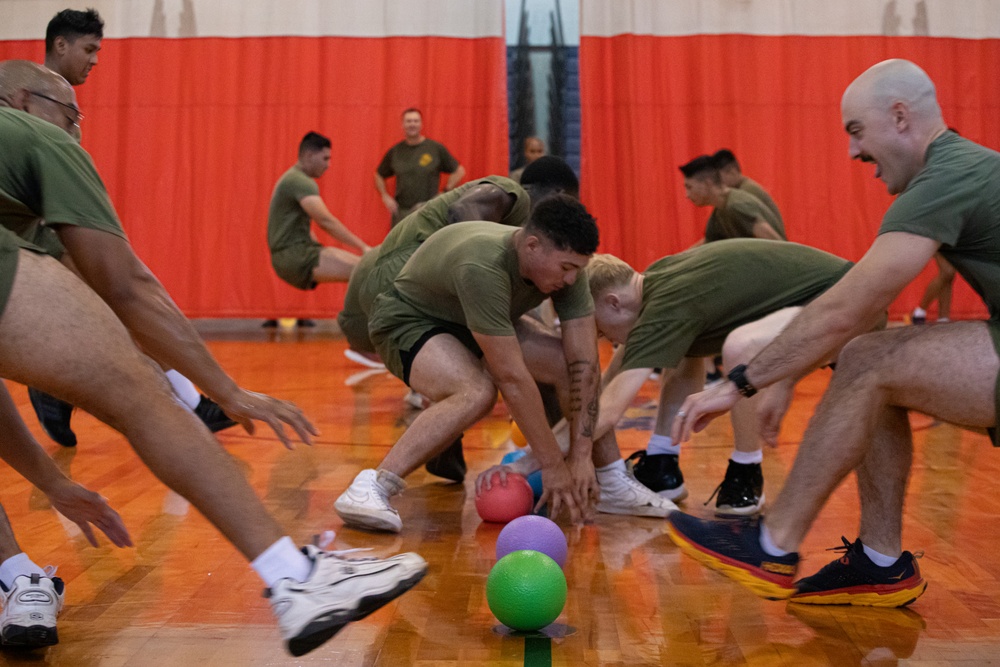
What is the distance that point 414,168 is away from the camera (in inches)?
357

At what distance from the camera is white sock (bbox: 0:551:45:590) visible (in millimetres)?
2545

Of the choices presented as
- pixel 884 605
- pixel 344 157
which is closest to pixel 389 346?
pixel 884 605

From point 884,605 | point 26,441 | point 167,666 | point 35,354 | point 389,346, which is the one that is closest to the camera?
point 35,354

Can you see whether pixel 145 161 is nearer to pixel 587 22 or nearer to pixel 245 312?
pixel 245 312

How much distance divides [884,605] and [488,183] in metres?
2.47

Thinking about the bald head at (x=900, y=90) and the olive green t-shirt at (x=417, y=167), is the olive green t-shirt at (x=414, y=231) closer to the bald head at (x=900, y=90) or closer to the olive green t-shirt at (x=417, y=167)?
the bald head at (x=900, y=90)

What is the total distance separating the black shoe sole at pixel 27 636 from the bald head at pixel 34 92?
4.30 feet

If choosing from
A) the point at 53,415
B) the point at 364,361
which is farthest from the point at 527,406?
the point at 364,361

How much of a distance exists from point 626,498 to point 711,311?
2.45ft

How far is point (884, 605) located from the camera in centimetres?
278

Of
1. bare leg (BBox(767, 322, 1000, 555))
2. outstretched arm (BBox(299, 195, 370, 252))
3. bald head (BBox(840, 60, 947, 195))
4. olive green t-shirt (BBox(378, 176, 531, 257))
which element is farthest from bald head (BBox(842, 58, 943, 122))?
outstretched arm (BBox(299, 195, 370, 252))

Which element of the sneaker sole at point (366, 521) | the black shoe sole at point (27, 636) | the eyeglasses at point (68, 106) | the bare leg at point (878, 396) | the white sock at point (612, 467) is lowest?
the sneaker sole at point (366, 521)

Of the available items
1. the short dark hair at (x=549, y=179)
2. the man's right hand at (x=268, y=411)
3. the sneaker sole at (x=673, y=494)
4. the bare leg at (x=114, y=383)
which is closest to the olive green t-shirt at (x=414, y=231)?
the short dark hair at (x=549, y=179)

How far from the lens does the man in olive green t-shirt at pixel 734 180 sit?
22.4ft
